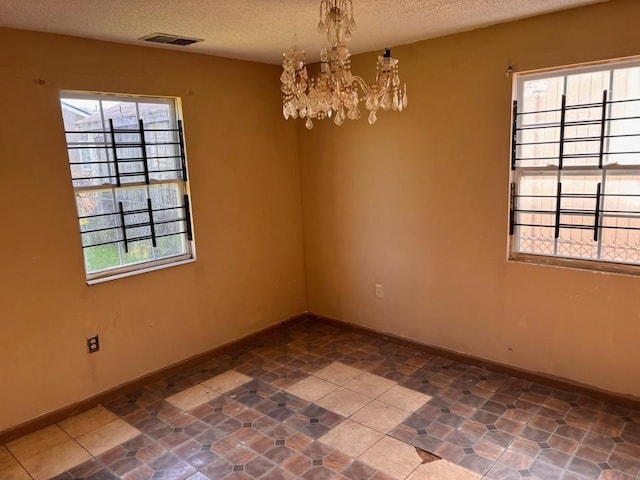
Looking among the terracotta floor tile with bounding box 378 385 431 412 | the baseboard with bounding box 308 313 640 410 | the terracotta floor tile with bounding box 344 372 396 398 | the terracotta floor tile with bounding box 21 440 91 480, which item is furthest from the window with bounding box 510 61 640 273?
the terracotta floor tile with bounding box 21 440 91 480

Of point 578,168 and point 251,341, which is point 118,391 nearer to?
point 251,341

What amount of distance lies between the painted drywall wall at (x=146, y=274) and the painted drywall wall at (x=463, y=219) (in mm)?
541

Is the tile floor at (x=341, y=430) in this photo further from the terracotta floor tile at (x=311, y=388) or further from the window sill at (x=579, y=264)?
the window sill at (x=579, y=264)

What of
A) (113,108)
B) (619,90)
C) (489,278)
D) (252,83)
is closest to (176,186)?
(113,108)

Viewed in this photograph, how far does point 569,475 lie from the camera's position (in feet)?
7.66

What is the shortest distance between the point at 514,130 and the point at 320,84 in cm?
169

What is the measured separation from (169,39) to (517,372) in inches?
128

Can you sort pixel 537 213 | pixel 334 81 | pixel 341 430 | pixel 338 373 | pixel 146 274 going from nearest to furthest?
pixel 334 81 < pixel 341 430 < pixel 537 213 < pixel 146 274 < pixel 338 373

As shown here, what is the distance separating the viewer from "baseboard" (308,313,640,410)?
9.57 ft

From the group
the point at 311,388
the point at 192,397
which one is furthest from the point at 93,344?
the point at 311,388

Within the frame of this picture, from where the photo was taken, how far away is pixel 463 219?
3.40 metres

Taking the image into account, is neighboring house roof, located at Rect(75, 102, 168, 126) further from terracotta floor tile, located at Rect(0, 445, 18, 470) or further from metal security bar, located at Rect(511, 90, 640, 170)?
metal security bar, located at Rect(511, 90, 640, 170)

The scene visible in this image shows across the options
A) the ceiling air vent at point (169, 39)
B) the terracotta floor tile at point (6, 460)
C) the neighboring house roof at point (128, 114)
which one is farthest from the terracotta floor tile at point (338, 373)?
the ceiling air vent at point (169, 39)

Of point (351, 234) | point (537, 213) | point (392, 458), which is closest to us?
point (392, 458)
